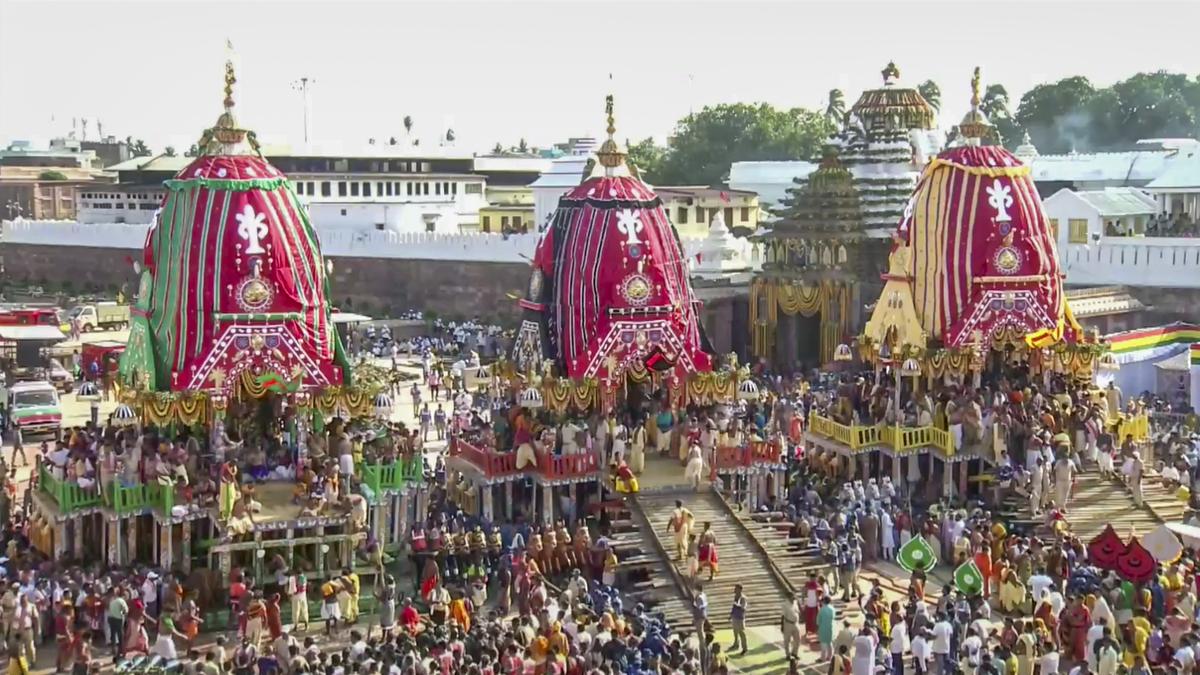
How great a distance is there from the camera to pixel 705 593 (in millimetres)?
19922

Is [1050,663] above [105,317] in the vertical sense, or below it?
below

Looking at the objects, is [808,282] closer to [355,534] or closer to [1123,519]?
[1123,519]

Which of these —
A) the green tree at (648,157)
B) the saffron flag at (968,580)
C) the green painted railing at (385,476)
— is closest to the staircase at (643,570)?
the green painted railing at (385,476)

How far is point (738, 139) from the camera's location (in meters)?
74.0

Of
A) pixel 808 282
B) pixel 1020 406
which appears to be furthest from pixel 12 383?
pixel 1020 406

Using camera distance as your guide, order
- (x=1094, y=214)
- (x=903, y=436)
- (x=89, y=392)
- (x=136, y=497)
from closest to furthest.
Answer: (x=136, y=497), (x=903, y=436), (x=89, y=392), (x=1094, y=214)

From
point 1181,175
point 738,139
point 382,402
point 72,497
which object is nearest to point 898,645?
point 382,402

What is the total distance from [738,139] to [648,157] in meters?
7.31

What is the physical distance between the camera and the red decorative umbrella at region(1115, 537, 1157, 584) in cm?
1881

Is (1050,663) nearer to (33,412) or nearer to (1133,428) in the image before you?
(1133,428)

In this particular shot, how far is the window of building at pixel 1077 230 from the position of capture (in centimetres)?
4094

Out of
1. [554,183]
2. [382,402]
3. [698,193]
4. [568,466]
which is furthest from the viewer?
[554,183]

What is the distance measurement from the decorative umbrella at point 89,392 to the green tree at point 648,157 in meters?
37.6

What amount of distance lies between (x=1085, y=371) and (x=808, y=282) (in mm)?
12109
